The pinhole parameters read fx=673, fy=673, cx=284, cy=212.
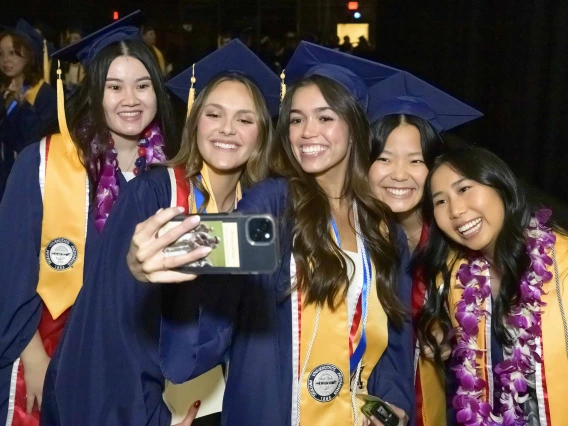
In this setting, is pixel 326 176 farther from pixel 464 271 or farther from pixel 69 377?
pixel 69 377

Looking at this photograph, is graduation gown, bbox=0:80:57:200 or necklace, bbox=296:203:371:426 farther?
graduation gown, bbox=0:80:57:200

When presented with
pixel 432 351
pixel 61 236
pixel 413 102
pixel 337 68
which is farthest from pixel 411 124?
pixel 61 236

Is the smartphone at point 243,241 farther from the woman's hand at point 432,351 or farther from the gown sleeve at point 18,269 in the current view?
the woman's hand at point 432,351

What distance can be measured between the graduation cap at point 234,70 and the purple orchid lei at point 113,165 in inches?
8.1

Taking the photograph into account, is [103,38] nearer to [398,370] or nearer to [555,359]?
[398,370]

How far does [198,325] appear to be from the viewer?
178 cm

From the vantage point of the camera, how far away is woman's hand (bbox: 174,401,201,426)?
83.6 inches

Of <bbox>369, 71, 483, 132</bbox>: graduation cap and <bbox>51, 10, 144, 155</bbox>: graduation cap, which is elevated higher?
<bbox>51, 10, 144, 155</bbox>: graduation cap

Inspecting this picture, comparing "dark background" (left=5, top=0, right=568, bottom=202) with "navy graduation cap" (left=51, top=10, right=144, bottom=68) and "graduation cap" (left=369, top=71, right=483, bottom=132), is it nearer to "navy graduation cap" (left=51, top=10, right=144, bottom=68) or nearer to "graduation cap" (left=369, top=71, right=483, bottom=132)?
"graduation cap" (left=369, top=71, right=483, bottom=132)

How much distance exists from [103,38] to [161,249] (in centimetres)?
142

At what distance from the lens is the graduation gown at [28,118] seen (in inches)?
179

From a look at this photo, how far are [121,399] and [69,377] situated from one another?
0.61 ft

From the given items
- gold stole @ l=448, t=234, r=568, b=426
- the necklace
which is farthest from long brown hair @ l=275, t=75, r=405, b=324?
gold stole @ l=448, t=234, r=568, b=426

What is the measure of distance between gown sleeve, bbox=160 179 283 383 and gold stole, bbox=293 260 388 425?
0.34 metres
